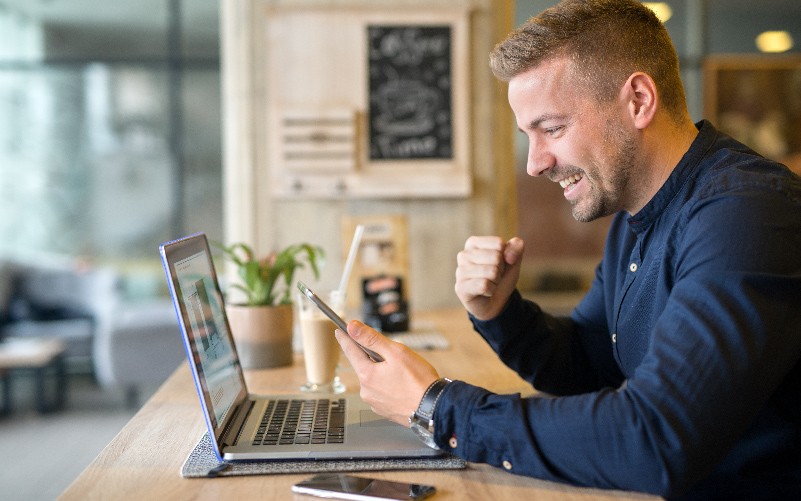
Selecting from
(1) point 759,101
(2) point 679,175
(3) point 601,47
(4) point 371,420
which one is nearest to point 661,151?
(2) point 679,175

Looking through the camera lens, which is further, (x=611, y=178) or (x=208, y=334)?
(x=611, y=178)

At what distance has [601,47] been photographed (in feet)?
4.24

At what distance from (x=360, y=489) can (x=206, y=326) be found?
393mm

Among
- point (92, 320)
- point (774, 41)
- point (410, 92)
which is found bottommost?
point (92, 320)

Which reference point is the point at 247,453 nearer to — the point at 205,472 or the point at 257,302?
the point at 205,472

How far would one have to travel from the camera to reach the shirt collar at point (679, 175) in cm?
128

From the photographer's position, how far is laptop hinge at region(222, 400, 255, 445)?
112cm

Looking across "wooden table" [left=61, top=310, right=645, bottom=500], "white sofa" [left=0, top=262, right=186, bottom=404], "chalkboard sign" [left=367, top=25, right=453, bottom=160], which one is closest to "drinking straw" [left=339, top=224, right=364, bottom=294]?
"wooden table" [left=61, top=310, right=645, bottom=500]

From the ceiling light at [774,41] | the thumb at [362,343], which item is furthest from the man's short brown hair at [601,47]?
the ceiling light at [774,41]

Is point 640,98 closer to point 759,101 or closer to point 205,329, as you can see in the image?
point 205,329

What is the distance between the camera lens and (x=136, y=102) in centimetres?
647

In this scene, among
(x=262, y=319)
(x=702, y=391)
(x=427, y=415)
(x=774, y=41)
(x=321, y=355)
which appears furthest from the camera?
(x=774, y=41)

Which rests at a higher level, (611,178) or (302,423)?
(611,178)

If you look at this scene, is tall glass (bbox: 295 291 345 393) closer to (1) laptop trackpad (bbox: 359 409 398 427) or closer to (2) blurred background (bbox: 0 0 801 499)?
(1) laptop trackpad (bbox: 359 409 398 427)
